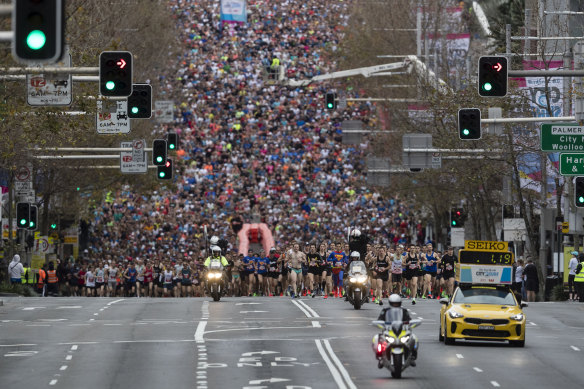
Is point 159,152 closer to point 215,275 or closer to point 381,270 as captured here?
point 215,275

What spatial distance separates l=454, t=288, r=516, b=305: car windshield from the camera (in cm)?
2886

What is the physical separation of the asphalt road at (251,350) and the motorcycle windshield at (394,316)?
91 cm

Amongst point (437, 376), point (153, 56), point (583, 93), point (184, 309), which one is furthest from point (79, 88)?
point (153, 56)

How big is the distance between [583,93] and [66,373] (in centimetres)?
1902

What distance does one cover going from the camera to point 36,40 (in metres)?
12.8

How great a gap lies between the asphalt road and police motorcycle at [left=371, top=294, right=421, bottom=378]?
298 millimetres

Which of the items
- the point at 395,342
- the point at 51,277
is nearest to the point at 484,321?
A: the point at 395,342

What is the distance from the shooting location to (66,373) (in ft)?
78.5

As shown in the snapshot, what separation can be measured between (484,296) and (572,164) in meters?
8.85

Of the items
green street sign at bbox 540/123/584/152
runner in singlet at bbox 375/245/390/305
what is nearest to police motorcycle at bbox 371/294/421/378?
green street sign at bbox 540/123/584/152

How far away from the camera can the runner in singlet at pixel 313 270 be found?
45.5 meters

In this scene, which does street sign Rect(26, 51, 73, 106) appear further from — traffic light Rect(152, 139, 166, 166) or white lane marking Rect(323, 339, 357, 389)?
traffic light Rect(152, 139, 166, 166)

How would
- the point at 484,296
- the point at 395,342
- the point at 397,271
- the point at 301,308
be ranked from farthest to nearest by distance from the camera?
the point at 397,271
the point at 301,308
the point at 484,296
the point at 395,342

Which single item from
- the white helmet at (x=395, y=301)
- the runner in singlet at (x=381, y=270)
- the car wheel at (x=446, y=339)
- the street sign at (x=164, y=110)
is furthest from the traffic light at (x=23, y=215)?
the white helmet at (x=395, y=301)
